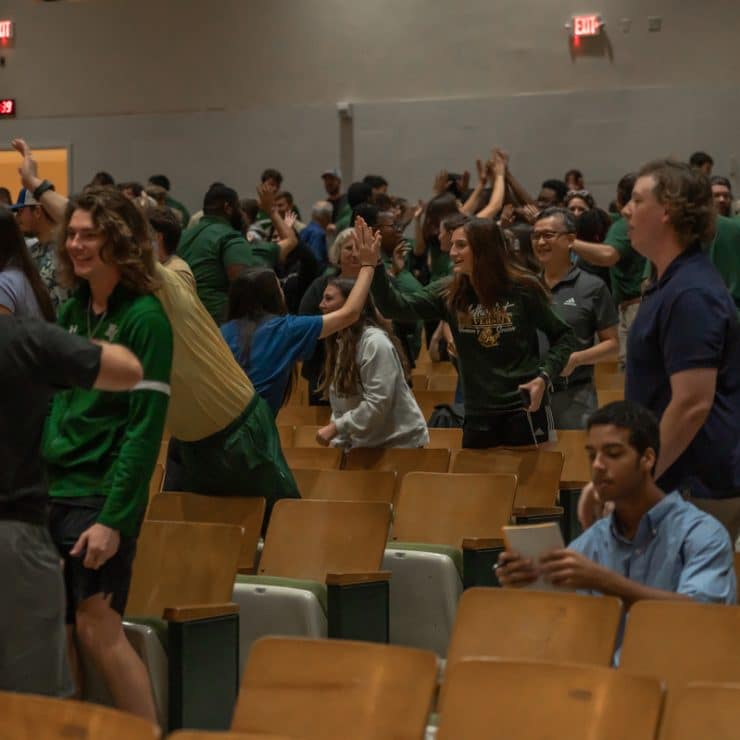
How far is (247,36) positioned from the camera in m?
12.4

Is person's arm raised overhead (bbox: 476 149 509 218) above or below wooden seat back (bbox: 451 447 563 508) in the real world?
above

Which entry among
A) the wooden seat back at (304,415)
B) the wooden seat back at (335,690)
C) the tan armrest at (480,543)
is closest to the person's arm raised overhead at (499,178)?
the wooden seat back at (304,415)

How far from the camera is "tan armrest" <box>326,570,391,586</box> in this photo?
3881 mm

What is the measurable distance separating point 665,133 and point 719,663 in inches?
354

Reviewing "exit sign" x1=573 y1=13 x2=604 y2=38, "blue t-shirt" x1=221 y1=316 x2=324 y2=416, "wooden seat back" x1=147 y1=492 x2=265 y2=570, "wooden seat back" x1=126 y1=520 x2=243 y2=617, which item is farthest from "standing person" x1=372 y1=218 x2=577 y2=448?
"exit sign" x1=573 y1=13 x2=604 y2=38

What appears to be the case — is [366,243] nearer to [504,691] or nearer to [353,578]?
[353,578]

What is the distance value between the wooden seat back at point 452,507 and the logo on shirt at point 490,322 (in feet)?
1.72

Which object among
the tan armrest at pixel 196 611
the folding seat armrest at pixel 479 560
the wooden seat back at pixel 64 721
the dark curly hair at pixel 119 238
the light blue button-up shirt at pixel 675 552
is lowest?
the folding seat armrest at pixel 479 560

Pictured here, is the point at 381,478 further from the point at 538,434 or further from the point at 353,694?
the point at 353,694

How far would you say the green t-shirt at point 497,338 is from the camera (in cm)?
493

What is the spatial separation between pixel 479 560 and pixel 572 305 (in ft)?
5.82

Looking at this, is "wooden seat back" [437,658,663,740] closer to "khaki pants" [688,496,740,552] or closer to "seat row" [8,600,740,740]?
"seat row" [8,600,740,740]

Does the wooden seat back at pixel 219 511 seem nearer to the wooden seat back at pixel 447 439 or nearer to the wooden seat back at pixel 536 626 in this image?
the wooden seat back at pixel 536 626

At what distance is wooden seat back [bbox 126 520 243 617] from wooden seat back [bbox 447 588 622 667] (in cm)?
84
